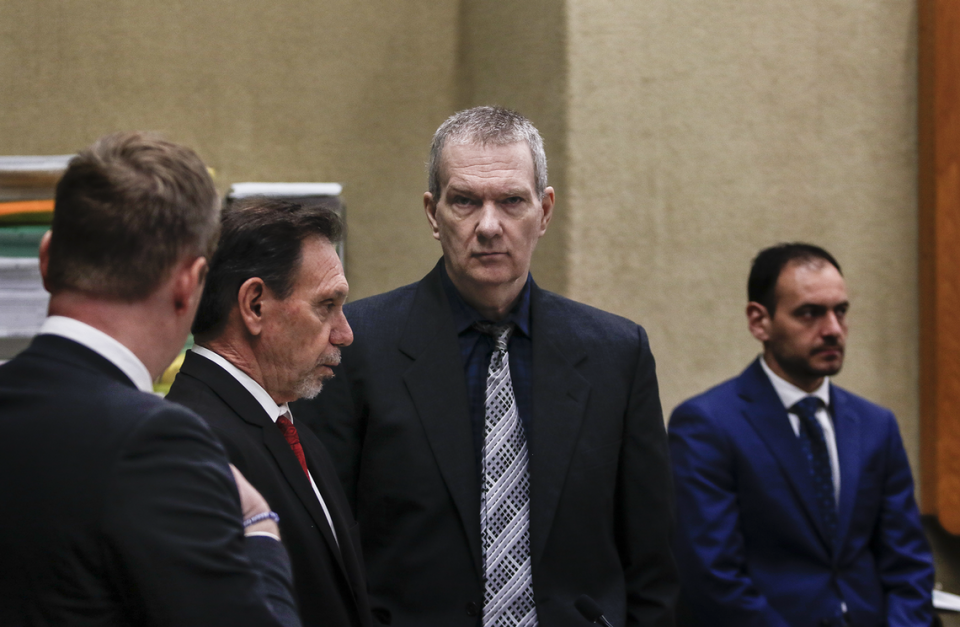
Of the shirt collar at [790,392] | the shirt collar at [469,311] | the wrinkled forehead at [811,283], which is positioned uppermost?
the shirt collar at [469,311]

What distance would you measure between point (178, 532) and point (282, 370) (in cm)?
61

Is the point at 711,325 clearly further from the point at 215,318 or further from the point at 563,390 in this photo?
the point at 215,318

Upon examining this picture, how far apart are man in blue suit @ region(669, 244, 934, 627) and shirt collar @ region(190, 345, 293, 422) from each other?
1.58m

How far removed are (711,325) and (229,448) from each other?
2.73 m

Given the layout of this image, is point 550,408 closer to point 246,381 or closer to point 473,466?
point 473,466

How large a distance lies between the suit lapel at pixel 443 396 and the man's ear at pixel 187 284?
831 millimetres

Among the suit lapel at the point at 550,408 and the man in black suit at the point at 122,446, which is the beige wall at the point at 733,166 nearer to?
the suit lapel at the point at 550,408

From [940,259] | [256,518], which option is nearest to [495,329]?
[256,518]

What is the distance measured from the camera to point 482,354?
77.9 inches

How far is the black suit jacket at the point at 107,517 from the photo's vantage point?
3.08ft

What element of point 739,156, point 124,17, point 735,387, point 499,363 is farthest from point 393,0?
point 499,363

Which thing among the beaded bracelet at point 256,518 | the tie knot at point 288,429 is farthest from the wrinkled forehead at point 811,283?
the beaded bracelet at point 256,518

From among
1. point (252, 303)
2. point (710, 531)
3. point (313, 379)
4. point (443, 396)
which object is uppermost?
point (252, 303)

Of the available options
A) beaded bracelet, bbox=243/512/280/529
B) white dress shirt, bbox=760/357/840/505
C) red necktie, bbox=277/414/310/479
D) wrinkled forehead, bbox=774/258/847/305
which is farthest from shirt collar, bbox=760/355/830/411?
beaded bracelet, bbox=243/512/280/529
